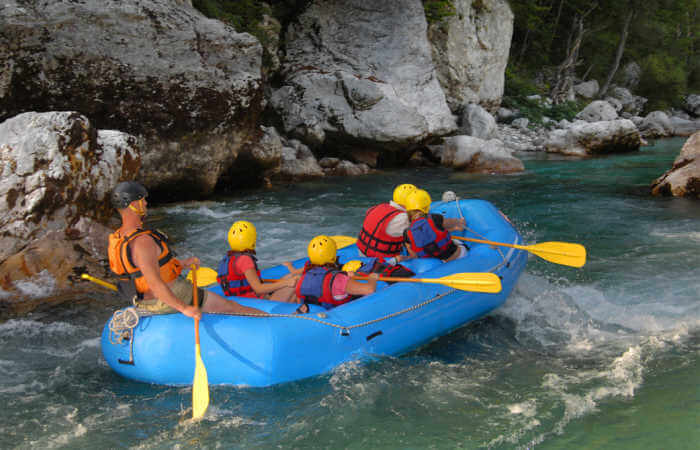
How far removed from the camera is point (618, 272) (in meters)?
5.24

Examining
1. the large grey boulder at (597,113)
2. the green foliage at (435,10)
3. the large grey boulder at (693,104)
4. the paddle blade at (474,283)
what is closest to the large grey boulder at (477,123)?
the green foliage at (435,10)

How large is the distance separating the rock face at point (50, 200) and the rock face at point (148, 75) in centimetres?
212

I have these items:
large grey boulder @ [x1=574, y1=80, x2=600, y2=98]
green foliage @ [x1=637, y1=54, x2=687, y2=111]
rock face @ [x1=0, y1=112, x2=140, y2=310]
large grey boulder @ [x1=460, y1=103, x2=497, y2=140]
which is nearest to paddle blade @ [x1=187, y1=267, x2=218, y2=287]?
rock face @ [x1=0, y1=112, x2=140, y2=310]

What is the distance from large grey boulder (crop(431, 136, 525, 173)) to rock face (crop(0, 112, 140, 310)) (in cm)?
857

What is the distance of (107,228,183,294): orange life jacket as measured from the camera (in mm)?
2887

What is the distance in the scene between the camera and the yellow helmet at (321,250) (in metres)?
3.51

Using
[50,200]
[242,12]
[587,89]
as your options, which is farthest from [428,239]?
[587,89]

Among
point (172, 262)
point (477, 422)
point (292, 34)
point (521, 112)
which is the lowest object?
point (477, 422)

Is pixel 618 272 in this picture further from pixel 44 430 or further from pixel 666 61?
pixel 666 61

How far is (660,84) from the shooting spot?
22.8 metres

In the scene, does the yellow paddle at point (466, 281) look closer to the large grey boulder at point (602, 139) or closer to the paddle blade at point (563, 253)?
the paddle blade at point (563, 253)

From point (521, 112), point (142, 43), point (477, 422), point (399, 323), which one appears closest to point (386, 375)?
point (399, 323)

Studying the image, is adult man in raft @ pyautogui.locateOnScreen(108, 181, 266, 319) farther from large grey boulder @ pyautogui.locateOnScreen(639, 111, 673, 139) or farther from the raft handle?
large grey boulder @ pyautogui.locateOnScreen(639, 111, 673, 139)

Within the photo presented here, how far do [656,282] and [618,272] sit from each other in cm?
39
